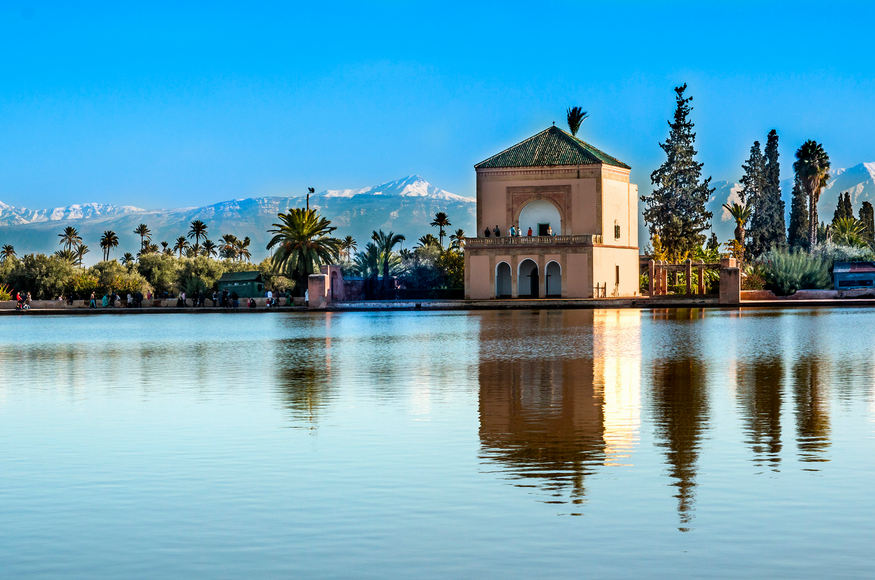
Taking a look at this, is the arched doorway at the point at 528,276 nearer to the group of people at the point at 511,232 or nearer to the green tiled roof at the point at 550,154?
the group of people at the point at 511,232

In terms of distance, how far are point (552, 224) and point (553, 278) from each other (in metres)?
3.18

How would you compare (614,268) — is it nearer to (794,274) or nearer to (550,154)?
(550,154)

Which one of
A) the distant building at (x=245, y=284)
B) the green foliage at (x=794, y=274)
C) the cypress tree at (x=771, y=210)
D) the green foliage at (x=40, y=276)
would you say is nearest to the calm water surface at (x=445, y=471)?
the green foliage at (x=794, y=274)

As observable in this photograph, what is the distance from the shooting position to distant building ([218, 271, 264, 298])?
→ 58219 millimetres

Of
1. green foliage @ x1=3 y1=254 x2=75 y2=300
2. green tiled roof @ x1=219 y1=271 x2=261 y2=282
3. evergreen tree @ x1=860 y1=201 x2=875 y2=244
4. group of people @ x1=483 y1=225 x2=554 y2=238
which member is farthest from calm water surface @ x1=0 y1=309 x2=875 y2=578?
evergreen tree @ x1=860 y1=201 x2=875 y2=244

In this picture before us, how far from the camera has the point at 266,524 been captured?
5625 millimetres

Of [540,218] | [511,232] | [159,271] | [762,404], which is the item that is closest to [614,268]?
[540,218]

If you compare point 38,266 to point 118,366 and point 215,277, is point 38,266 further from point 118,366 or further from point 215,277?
point 118,366

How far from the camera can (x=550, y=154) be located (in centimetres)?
4984

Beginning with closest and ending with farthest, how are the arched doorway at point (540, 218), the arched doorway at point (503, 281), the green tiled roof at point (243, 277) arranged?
the arched doorway at point (503, 281) < the arched doorway at point (540, 218) < the green tiled roof at point (243, 277)

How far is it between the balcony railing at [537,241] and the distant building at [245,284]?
582 inches

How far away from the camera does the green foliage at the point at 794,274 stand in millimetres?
46469

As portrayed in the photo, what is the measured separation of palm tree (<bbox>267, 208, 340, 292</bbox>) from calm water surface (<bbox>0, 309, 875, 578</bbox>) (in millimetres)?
38087

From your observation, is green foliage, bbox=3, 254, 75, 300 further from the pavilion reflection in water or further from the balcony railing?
the pavilion reflection in water
